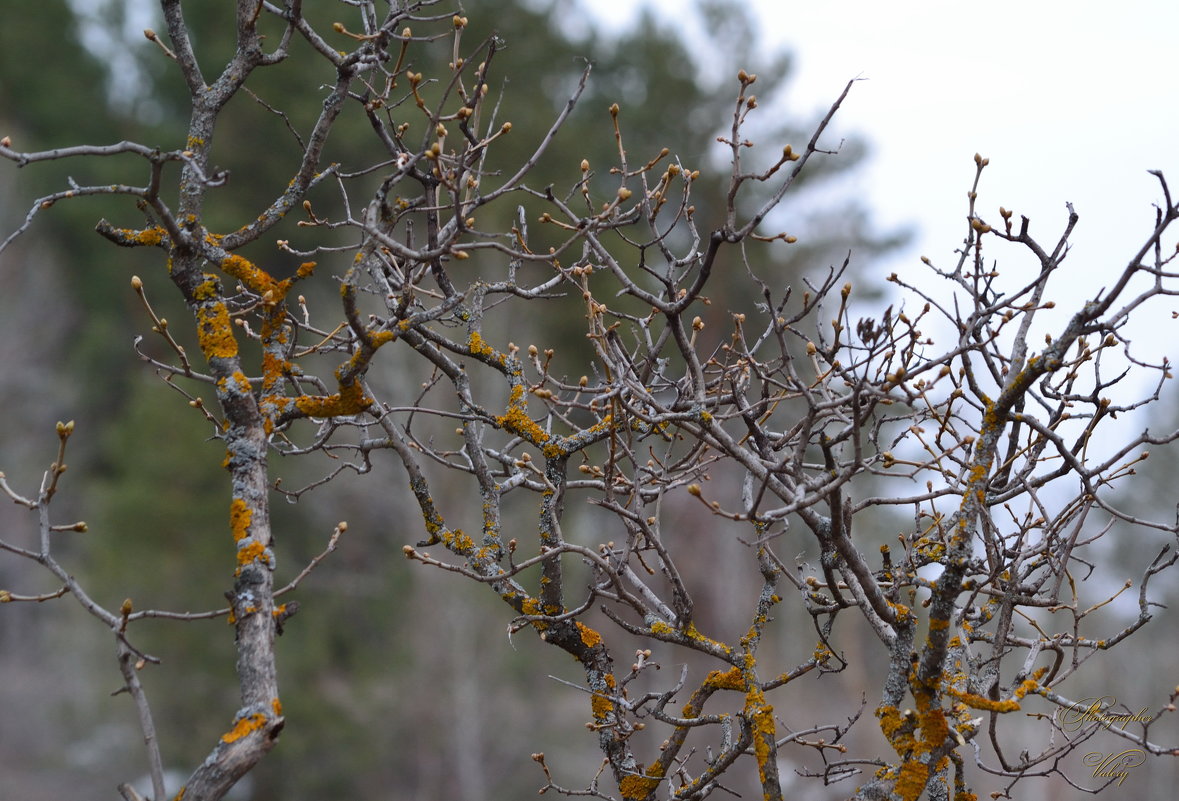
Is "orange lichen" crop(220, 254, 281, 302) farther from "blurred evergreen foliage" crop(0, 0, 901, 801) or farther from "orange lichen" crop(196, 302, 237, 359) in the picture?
"blurred evergreen foliage" crop(0, 0, 901, 801)

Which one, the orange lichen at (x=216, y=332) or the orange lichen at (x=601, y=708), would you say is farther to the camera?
the orange lichen at (x=601, y=708)

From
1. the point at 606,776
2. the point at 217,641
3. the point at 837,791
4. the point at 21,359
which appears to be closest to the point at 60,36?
the point at 21,359

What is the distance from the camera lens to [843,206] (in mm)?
17078

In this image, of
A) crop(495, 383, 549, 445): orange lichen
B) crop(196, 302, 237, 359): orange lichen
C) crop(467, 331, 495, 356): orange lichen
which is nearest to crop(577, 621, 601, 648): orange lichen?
crop(495, 383, 549, 445): orange lichen

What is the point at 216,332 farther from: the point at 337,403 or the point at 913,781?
the point at 913,781

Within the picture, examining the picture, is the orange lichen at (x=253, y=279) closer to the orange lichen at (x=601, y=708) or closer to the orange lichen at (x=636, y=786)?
the orange lichen at (x=601, y=708)

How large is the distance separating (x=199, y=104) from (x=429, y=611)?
1228 cm

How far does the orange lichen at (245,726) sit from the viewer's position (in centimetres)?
201

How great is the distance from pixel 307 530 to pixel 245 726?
46.5 feet

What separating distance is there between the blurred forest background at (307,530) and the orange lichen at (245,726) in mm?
9739

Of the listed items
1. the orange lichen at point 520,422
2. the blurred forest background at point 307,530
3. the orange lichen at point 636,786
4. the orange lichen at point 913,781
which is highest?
the blurred forest background at point 307,530

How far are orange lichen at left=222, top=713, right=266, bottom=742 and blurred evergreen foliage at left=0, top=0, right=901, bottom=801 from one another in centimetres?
956

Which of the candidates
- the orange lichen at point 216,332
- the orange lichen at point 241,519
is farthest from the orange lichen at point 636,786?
the orange lichen at point 216,332

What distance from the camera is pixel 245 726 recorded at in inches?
80.0
